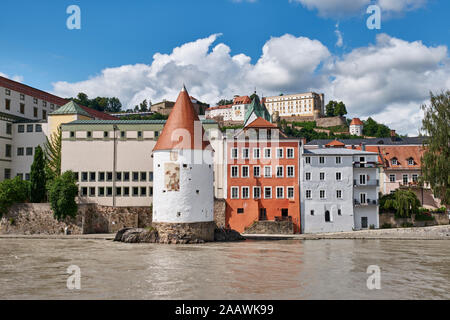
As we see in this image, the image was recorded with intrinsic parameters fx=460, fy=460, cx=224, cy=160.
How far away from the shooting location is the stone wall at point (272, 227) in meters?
43.5

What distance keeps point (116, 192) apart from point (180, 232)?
13.1 m

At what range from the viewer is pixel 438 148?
1780 inches

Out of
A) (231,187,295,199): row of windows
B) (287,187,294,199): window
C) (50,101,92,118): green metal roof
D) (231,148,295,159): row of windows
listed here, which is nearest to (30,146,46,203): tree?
(50,101,92,118): green metal roof

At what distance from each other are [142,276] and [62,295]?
177 inches

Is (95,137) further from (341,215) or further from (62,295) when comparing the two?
(62,295)

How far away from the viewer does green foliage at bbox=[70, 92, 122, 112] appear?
125412 millimetres

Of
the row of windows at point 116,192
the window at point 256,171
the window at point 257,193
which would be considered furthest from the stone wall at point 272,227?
the row of windows at point 116,192

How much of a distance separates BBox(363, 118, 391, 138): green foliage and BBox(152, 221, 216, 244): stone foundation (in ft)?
272

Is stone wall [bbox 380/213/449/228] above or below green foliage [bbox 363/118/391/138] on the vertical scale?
below

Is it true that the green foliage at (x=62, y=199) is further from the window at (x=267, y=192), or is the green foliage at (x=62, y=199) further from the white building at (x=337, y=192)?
the white building at (x=337, y=192)

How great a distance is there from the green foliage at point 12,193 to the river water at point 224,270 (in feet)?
31.8

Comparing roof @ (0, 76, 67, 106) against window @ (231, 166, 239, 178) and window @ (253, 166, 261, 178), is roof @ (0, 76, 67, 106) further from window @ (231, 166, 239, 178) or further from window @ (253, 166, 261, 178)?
window @ (253, 166, 261, 178)

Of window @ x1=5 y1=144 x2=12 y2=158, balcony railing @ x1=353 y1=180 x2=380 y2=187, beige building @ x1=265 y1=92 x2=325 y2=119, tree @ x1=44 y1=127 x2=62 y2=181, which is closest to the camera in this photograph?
balcony railing @ x1=353 y1=180 x2=380 y2=187
